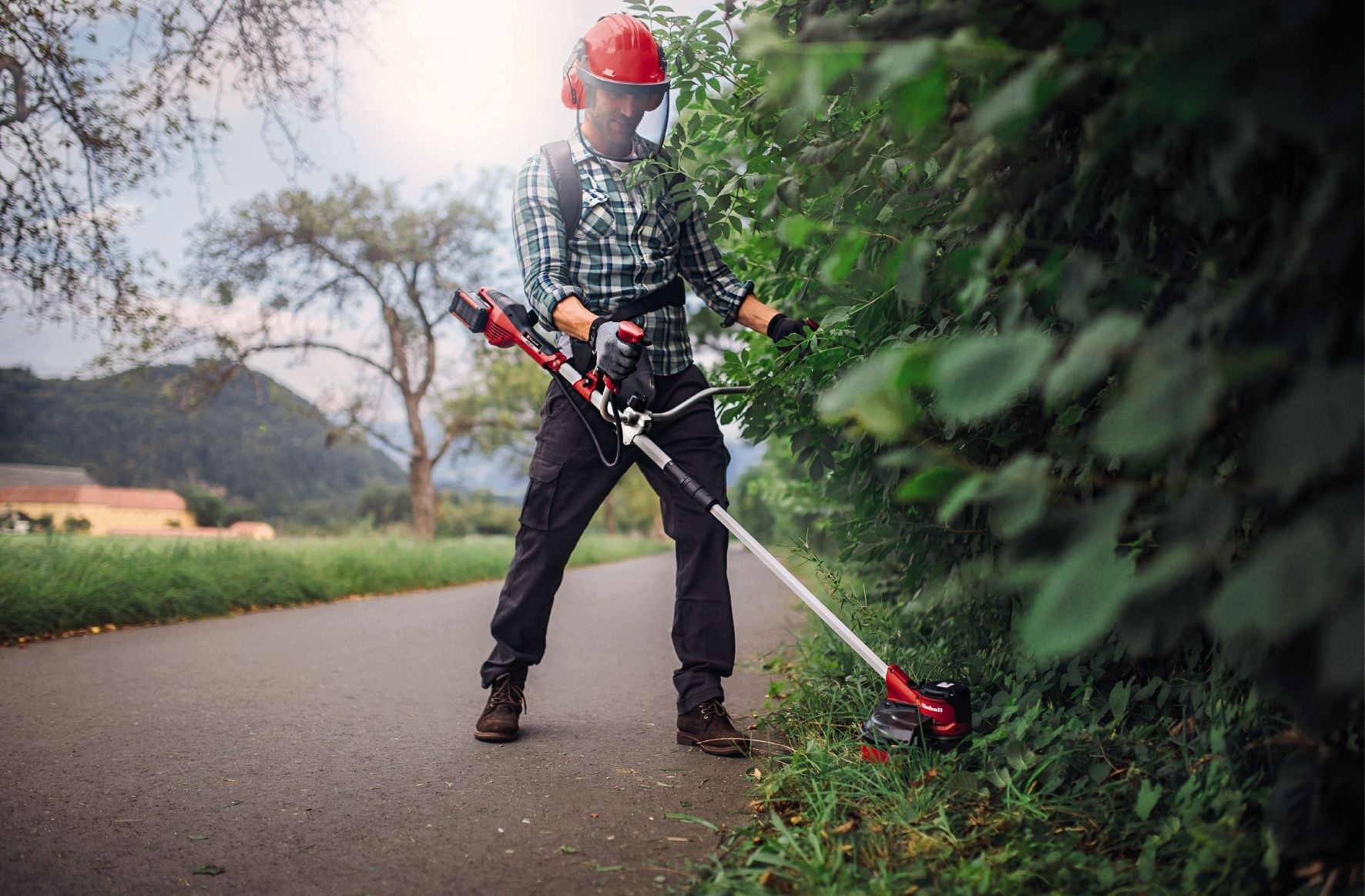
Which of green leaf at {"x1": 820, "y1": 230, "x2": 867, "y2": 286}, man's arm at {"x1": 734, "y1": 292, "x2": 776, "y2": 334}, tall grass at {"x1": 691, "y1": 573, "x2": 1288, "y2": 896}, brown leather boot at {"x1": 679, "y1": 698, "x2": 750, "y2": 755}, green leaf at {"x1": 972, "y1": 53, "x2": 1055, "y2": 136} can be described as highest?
man's arm at {"x1": 734, "y1": 292, "x2": 776, "y2": 334}

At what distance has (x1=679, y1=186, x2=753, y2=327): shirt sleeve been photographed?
133 inches

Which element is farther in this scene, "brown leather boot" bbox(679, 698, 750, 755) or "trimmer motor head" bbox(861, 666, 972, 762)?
"brown leather boot" bbox(679, 698, 750, 755)

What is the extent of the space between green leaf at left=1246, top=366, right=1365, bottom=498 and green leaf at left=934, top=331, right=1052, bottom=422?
23 centimetres

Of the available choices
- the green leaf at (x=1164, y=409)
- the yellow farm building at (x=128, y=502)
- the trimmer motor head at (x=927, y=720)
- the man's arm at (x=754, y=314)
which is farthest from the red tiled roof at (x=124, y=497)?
the green leaf at (x=1164, y=409)

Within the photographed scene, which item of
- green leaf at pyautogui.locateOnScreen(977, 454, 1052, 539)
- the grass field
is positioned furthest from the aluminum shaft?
the grass field

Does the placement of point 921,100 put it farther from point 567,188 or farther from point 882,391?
point 567,188

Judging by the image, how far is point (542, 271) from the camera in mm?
3133

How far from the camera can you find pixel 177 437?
4500cm

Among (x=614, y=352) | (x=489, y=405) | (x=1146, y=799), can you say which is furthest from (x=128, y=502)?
(x=1146, y=799)

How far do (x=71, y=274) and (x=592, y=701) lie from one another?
5481 mm

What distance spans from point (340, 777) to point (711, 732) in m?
1.13

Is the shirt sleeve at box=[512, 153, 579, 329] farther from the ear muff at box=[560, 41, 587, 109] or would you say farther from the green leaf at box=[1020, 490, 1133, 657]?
the green leaf at box=[1020, 490, 1133, 657]

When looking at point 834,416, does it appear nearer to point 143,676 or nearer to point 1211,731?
point 1211,731

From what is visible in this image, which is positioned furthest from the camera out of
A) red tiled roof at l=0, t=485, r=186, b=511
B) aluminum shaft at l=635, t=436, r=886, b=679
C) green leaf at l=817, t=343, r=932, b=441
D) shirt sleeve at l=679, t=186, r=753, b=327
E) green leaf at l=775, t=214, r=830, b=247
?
red tiled roof at l=0, t=485, r=186, b=511
